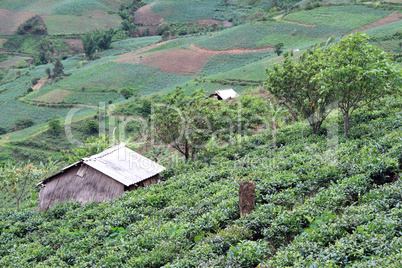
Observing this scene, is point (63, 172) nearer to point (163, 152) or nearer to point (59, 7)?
point (163, 152)

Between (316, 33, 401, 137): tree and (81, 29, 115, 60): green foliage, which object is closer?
(316, 33, 401, 137): tree

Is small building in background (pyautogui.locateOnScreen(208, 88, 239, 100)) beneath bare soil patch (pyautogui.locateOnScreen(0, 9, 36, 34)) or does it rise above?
beneath

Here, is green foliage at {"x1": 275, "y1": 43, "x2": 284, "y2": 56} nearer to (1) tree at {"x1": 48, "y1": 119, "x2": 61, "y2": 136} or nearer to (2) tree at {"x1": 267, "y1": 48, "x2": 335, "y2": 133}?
(1) tree at {"x1": 48, "y1": 119, "x2": 61, "y2": 136}

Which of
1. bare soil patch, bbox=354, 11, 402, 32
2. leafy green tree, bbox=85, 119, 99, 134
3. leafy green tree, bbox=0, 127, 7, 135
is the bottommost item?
leafy green tree, bbox=0, 127, 7, 135

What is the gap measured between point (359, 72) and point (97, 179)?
12543mm

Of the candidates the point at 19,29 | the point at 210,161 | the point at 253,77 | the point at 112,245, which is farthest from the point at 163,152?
the point at 19,29

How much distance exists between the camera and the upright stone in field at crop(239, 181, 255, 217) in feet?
32.9

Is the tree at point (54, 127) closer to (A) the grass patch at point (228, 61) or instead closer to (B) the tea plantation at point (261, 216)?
(A) the grass patch at point (228, 61)

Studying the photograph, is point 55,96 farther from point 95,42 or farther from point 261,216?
point 261,216

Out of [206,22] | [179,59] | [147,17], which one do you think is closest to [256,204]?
[179,59]

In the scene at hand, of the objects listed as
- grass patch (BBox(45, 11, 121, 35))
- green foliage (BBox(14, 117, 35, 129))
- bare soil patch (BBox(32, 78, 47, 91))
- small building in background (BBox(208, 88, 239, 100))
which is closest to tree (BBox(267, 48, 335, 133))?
small building in background (BBox(208, 88, 239, 100))

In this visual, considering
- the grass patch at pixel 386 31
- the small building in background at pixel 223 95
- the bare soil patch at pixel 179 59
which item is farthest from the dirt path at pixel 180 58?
the small building in background at pixel 223 95

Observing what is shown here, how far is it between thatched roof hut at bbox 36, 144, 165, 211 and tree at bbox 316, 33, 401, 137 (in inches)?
381

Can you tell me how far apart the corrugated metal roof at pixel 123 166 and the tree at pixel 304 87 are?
750cm
